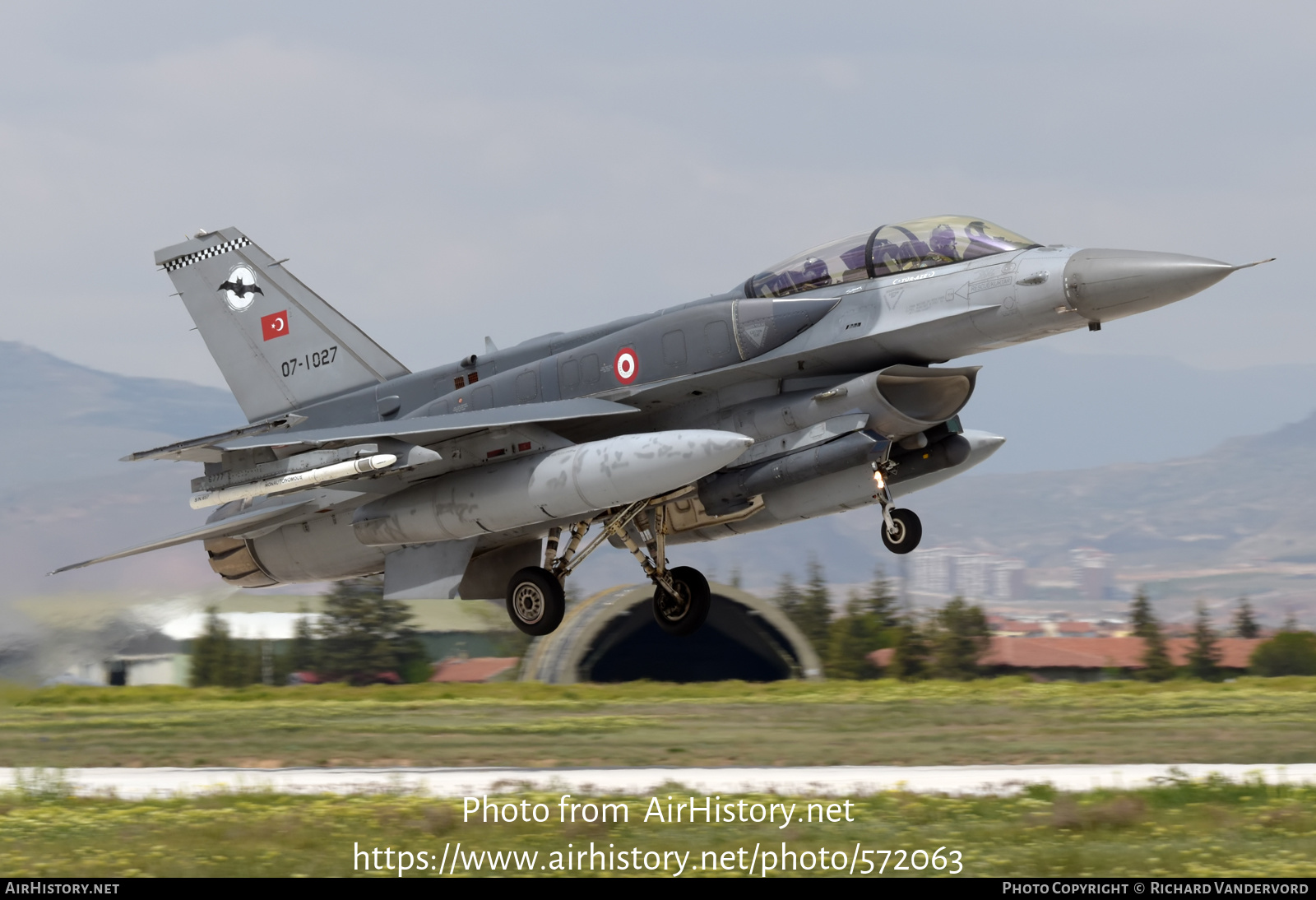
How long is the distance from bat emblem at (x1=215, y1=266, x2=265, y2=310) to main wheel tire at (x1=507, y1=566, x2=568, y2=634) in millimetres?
5735

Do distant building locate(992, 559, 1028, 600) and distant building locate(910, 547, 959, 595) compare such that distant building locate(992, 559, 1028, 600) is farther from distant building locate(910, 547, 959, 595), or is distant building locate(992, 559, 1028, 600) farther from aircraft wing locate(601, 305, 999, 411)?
aircraft wing locate(601, 305, 999, 411)

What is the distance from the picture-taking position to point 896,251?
14.6 meters

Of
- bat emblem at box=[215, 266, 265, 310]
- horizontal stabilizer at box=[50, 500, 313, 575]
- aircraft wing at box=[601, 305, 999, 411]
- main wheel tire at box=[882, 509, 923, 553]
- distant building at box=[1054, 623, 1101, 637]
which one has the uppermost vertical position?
bat emblem at box=[215, 266, 265, 310]

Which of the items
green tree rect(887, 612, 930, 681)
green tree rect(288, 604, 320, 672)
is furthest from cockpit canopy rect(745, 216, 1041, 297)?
green tree rect(887, 612, 930, 681)

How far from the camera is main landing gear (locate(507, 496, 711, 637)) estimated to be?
53.1 feet

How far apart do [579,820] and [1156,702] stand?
47.9ft

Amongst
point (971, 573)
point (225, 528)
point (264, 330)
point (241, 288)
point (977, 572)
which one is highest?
point (241, 288)

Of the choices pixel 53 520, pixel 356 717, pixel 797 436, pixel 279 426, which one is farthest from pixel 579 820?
pixel 53 520

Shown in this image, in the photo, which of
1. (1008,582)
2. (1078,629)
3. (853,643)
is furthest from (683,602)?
(1008,582)

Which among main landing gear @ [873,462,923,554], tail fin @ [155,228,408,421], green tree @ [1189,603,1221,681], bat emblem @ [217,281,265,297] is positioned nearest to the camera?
main landing gear @ [873,462,923,554]

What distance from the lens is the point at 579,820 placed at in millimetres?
11477

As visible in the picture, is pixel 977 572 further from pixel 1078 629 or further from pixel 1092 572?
pixel 1078 629

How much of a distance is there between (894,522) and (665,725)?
6.93 metres

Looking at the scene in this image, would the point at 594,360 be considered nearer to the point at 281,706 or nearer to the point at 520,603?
the point at 520,603
